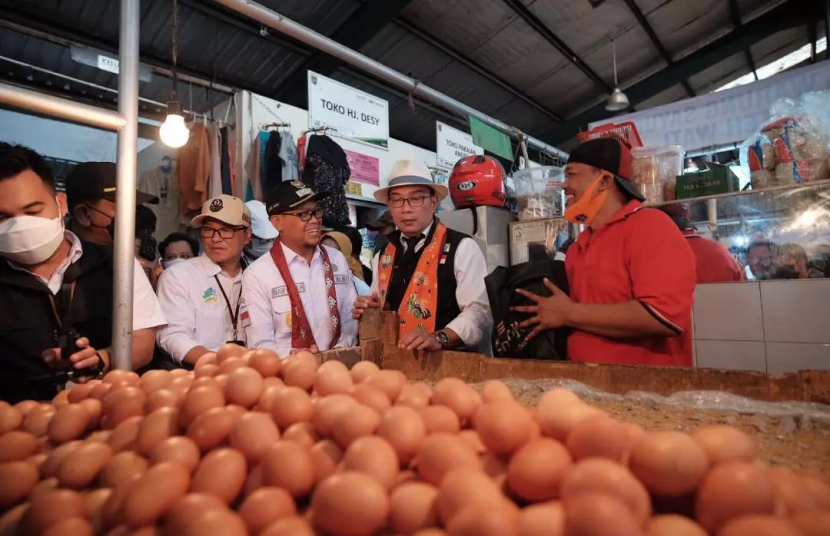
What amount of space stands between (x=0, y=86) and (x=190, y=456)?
892 mm

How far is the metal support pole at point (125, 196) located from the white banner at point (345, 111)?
3.53 metres

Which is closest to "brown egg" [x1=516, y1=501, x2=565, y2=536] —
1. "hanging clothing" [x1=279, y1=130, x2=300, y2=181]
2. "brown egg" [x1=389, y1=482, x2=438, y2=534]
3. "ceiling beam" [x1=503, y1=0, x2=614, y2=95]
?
"brown egg" [x1=389, y1=482, x2=438, y2=534]

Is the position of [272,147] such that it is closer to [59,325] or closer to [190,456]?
[59,325]

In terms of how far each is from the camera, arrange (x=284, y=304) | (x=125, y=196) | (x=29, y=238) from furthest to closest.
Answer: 1. (x=284, y=304)
2. (x=29, y=238)
3. (x=125, y=196)

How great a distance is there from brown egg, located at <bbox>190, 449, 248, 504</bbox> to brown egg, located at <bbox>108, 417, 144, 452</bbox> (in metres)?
0.23

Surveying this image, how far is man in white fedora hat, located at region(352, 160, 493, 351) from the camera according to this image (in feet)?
8.20

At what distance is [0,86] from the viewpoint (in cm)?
103

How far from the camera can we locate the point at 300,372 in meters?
1.11

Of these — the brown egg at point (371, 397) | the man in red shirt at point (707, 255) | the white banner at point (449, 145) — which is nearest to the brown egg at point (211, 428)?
the brown egg at point (371, 397)

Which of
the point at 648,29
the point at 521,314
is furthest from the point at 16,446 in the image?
the point at 648,29

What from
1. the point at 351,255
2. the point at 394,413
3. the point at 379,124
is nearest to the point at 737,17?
the point at 379,124

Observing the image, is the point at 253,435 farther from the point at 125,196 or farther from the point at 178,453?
the point at 125,196

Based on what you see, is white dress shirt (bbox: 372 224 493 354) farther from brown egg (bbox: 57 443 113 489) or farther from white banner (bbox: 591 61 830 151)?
white banner (bbox: 591 61 830 151)

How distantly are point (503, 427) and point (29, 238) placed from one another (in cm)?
143
